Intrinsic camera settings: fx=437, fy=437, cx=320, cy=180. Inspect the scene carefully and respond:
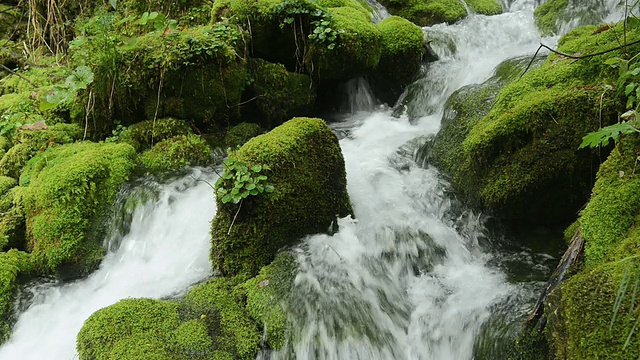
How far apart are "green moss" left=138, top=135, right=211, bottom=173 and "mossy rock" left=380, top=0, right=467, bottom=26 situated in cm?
593

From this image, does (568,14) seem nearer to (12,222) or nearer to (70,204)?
(70,204)

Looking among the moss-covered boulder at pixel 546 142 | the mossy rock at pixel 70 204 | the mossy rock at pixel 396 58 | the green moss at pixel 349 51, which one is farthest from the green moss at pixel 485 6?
the mossy rock at pixel 70 204

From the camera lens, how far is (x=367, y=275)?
357cm

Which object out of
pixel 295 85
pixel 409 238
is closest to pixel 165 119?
pixel 295 85

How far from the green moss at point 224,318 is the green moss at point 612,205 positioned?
84.4 inches

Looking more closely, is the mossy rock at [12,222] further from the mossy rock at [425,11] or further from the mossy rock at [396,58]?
the mossy rock at [425,11]

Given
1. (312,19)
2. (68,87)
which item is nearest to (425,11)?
(312,19)

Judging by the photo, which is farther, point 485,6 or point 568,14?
point 485,6

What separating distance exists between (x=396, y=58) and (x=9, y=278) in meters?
5.53

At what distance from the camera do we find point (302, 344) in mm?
2932

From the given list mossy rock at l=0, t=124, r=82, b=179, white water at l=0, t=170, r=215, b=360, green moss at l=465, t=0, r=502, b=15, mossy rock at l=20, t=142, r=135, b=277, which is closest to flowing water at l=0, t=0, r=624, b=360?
white water at l=0, t=170, r=215, b=360

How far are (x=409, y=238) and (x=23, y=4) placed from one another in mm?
7441

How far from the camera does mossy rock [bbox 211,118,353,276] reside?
3.59 metres

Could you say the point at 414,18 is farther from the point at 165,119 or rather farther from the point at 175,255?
the point at 175,255
